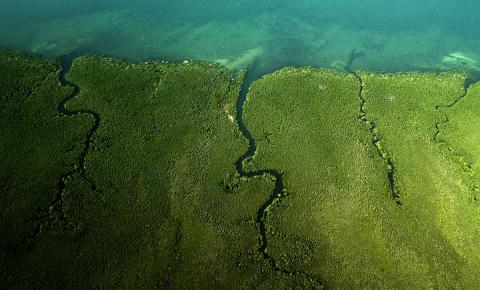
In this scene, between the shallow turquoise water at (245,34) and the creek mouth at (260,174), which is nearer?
the creek mouth at (260,174)

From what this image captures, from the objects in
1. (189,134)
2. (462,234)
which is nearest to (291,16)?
(189,134)

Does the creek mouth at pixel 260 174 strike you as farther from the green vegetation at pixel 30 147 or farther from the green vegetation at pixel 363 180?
the green vegetation at pixel 30 147

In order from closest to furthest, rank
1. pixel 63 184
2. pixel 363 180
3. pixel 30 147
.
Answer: pixel 63 184, pixel 30 147, pixel 363 180

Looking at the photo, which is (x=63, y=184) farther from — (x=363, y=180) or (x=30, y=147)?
(x=363, y=180)

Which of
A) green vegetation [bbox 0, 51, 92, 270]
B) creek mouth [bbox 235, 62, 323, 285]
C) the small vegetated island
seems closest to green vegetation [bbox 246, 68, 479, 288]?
the small vegetated island

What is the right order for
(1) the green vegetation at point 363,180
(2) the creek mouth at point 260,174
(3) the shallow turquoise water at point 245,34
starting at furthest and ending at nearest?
(3) the shallow turquoise water at point 245,34, (1) the green vegetation at point 363,180, (2) the creek mouth at point 260,174

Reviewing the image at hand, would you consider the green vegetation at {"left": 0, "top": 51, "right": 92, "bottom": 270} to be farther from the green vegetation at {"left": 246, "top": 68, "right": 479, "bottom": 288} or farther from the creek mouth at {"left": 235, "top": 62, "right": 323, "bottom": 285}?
the green vegetation at {"left": 246, "top": 68, "right": 479, "bottom": 288}

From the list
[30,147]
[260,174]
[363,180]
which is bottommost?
[363,180]

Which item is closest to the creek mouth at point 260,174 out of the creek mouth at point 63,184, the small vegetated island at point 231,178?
the small vegetated island at point 231,178

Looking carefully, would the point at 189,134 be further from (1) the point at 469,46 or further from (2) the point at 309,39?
(1) the point at 469,46

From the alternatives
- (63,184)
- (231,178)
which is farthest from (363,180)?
(63,184)
